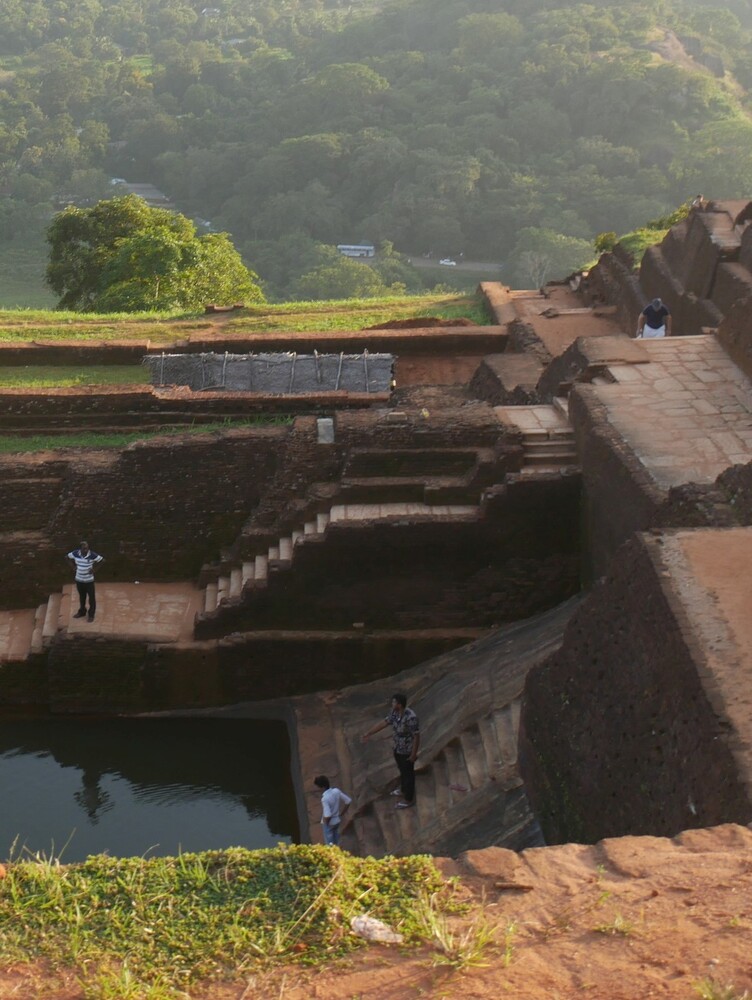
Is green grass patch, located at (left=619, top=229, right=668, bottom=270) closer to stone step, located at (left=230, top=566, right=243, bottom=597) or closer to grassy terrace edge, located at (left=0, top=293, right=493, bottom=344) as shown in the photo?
grassy terrace edge, located at (left=0, top=293, right=493, bottom=344)

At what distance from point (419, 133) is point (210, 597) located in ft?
153

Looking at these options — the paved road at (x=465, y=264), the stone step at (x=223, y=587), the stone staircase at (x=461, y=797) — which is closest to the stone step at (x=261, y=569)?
the stone step at (x=223, y=587)

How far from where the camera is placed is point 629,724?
18.6ft

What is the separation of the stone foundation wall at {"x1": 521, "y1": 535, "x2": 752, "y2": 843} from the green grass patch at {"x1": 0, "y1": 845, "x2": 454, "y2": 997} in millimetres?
1360

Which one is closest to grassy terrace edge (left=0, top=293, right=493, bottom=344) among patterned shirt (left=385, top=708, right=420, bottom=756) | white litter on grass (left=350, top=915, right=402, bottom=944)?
patterned shirt (left=385, top=708, right=420, bottom=756)

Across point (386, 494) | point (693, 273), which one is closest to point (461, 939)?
point (386, 494)

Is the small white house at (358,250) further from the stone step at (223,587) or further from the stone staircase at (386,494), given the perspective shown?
the stone staircase at (386,494)

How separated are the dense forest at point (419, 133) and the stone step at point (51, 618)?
1030 inches

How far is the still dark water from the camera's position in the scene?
8.16 meters

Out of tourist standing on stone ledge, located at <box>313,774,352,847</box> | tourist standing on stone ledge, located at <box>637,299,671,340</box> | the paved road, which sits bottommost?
tourist standing on stone ledge, located at <box>313,774,352,847</box>

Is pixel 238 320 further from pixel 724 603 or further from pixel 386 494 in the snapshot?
pixel 724 603

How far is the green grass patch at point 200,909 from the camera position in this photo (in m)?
4.04

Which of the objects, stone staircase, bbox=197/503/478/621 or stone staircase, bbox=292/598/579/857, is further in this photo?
stone staircase, bbox=197/503/478/621

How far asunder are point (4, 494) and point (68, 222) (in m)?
11.9
